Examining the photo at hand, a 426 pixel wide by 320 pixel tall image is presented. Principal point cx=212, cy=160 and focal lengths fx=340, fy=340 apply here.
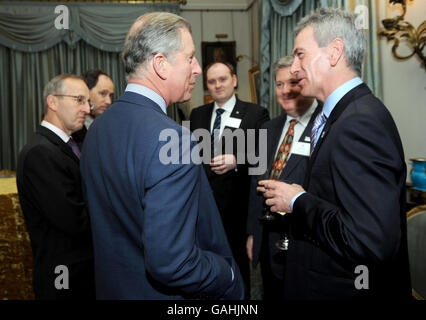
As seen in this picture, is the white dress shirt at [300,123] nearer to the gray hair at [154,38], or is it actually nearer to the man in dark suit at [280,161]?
the man in dark suit at [280,161]

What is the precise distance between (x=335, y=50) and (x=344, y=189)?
0.57 meters

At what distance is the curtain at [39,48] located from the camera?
18.9 ft

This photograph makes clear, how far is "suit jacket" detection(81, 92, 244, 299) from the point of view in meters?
0.93

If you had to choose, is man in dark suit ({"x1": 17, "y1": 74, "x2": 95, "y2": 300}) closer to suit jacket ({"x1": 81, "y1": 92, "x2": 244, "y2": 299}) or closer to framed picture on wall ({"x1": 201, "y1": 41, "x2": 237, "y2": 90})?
suit jacket ({"x1": 81, "y1": 92, "x2": 244, "y2": 299})

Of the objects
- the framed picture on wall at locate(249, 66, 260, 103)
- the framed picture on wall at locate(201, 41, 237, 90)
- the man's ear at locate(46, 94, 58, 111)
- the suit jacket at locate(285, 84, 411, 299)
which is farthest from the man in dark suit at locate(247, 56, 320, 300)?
the framed picture on wall at locate(201, 41, 237, 90)

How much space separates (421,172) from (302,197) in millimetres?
1408

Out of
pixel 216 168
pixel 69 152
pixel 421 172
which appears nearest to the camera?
pixel 69 152

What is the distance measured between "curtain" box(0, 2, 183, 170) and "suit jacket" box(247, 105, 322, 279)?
454cm

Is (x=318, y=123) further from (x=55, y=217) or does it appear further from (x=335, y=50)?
(x=55, y=217)

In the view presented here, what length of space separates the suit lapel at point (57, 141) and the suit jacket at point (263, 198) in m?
1.02

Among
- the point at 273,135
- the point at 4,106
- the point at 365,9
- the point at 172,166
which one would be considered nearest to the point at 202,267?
the point at 172,166

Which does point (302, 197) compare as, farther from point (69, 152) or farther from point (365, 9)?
point (365, 9)

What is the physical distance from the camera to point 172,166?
3.04ft

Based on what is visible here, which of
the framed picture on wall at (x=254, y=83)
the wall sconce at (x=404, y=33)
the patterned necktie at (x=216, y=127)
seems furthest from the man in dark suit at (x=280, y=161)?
the framed picture on wall at (x=254, y=83)
